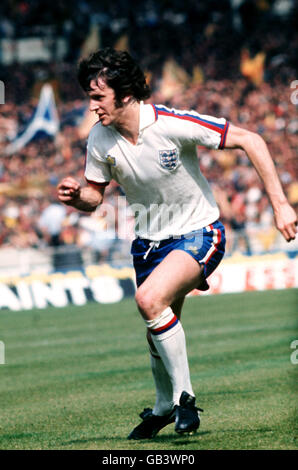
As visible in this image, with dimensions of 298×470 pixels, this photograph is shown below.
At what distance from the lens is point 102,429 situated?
5.81m

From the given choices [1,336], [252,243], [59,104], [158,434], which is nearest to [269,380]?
[158,434]

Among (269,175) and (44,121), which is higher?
(269,175)

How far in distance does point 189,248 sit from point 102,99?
1.08 meters

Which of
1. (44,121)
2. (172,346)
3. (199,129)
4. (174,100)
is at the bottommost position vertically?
(44,121)

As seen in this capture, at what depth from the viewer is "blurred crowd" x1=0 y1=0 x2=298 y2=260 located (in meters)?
20.2

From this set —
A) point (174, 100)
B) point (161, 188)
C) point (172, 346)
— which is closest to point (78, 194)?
point (161, 188)

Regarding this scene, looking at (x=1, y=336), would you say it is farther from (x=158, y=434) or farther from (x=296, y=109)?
(x=296, y=109)

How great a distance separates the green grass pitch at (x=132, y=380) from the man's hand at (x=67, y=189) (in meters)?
1.51

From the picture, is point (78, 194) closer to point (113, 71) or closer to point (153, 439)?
point (113, 71)

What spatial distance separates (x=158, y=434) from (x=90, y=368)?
3.89 metres

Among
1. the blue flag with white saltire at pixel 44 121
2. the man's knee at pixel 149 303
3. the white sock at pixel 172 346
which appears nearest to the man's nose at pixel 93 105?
the man's knee at pixel 149 303

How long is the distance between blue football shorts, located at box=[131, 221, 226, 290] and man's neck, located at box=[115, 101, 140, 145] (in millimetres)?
672

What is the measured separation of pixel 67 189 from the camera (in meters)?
5.57

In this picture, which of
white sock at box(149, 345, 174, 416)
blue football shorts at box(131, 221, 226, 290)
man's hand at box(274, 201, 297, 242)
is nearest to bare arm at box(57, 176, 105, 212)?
blue football shorts at box(131, 221, 226, 290)
